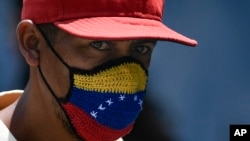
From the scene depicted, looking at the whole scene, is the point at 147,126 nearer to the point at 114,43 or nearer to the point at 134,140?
the point at 134,140

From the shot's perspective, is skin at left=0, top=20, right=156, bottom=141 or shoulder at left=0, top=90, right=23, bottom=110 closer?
skin at left=0, top=20, right=156, bottom=141

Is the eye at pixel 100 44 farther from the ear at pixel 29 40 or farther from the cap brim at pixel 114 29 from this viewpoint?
the ear at pixel 29 40

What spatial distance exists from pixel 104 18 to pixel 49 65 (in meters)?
0.28

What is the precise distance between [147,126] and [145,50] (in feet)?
5.01

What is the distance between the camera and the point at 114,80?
1948 mm

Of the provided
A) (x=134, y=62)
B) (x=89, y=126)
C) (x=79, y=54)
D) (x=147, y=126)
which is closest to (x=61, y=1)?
(x=79, y=54)

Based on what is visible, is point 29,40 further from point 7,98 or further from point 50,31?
point 7,98

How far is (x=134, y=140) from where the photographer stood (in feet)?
11.5

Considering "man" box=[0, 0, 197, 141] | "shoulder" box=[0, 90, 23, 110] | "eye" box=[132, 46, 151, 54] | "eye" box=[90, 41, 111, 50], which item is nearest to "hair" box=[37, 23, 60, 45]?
"man" box=[0, 0, 197, 141]

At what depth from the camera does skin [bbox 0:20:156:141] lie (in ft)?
6.32

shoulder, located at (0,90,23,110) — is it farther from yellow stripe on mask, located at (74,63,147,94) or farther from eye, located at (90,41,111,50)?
eye, located at (90,41,111,50)

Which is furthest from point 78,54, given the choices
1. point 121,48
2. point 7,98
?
point 7,98

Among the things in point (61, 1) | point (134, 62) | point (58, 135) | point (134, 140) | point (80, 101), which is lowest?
point (134, 140)

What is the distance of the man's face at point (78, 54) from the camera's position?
192 cm
